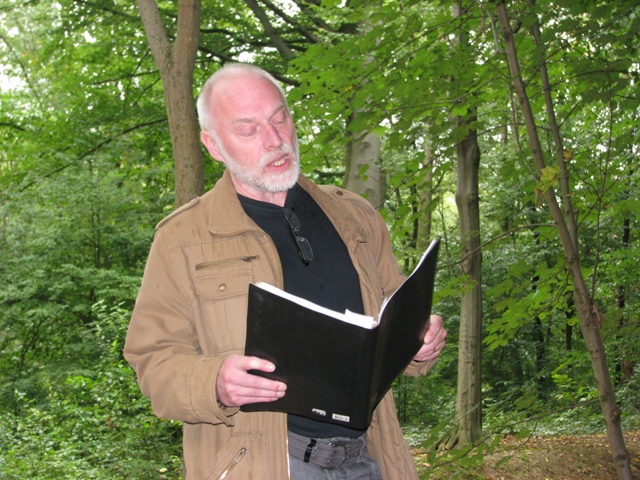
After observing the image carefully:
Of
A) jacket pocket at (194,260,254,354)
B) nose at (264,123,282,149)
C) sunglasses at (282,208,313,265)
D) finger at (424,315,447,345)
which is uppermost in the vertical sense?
nose at (264,123,282,149)

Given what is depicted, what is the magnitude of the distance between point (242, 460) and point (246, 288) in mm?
490

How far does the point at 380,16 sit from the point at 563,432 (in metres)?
7.35

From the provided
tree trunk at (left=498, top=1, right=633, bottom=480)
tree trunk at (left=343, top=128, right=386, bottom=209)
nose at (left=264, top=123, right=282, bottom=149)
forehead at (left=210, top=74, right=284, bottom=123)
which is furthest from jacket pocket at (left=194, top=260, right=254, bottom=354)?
tree trunk at (left=343, top=128, right=386, bottom=209)

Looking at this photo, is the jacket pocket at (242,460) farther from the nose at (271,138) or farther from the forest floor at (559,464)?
the forest floor at (559,464)

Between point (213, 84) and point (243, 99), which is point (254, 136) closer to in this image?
point (243, 99)

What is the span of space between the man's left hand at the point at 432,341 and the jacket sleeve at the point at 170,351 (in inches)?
26.9

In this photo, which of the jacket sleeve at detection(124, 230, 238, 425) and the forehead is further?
the forehead

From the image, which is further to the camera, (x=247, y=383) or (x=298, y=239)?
(x=298, y=239)

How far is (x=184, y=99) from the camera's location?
5680 mm

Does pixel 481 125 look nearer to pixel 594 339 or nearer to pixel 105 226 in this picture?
pixel 594 339

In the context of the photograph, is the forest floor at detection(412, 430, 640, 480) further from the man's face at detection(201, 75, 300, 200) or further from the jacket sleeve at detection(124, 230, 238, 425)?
the jacket sleeve at detection(124, 230, 238, 425)

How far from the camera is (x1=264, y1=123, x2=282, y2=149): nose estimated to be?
241 cm

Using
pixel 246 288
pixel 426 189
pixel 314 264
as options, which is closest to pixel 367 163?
pixel 426 189

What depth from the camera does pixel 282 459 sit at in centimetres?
202
